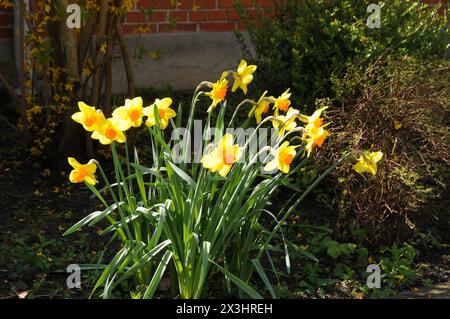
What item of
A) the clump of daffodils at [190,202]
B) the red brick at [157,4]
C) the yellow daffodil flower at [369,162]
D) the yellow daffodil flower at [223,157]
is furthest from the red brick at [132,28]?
the yellow daffodil flower at [223,157]

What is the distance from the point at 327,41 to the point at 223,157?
6.27ft

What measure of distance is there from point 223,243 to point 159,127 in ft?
2.06

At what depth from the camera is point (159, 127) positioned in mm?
3871

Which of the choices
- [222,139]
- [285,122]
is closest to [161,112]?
→ [222,139]

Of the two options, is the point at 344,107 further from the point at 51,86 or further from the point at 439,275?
the point at 51,86

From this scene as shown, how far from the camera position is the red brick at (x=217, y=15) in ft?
23.7

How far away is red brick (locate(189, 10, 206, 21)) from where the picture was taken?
7.16m

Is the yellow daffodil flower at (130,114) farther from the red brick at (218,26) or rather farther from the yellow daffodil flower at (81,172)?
the red brick at (218,26)

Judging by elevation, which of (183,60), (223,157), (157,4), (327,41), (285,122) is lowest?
(223,157)

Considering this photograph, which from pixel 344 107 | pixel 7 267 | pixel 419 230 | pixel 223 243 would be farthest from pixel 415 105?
pixel 7 267

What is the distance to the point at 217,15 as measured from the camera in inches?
286

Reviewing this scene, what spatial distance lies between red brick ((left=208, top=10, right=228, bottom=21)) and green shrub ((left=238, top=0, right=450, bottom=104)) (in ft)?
5.97

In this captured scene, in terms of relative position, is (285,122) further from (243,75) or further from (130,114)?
(130,114)

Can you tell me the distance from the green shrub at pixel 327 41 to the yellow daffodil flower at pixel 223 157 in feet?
5.43
